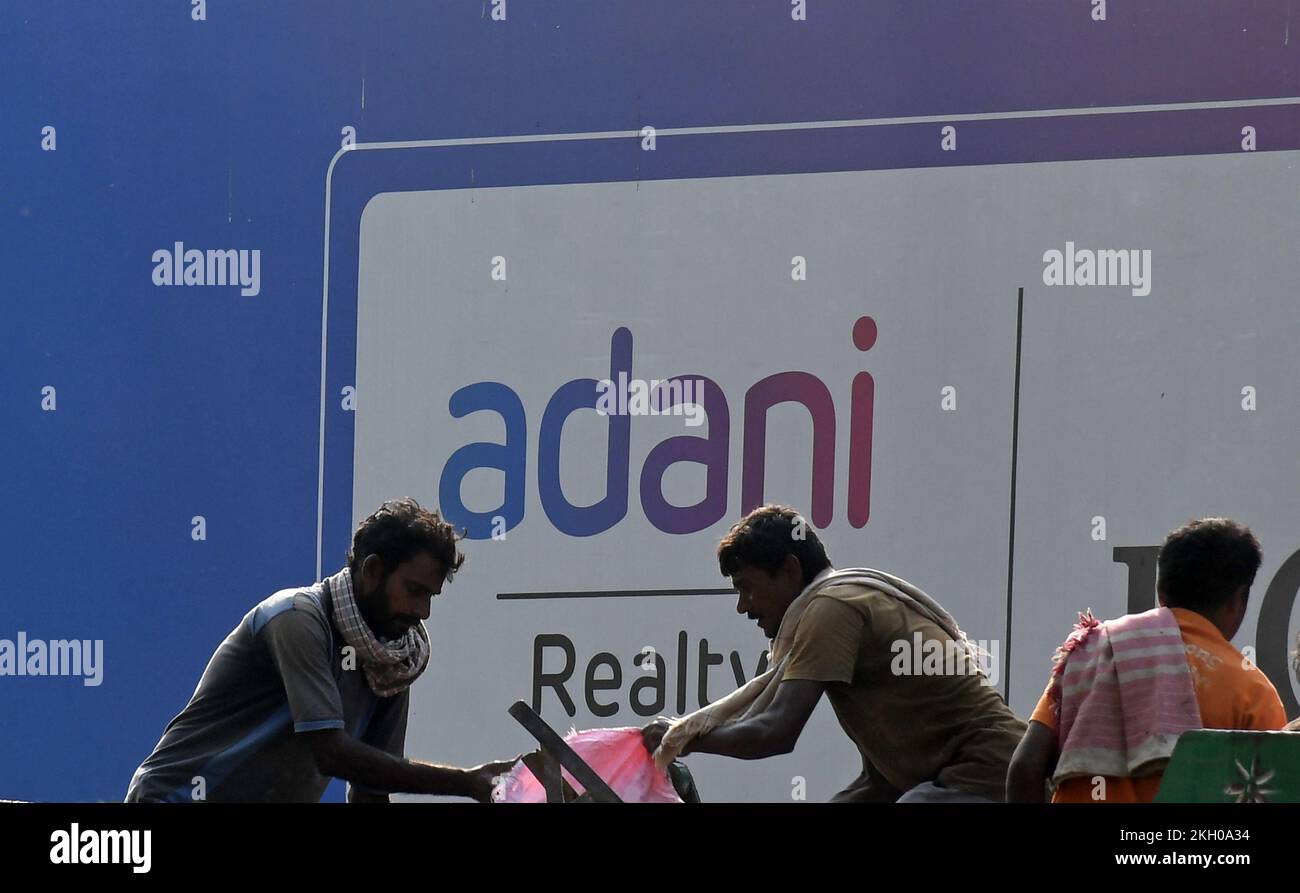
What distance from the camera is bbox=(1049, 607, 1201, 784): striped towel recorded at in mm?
2365

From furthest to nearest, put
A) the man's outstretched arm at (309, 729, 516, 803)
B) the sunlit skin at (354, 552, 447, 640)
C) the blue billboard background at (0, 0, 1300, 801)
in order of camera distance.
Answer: the blue billboard background at (0, 0, 1300, 801)
the sunlit skin at (354, 552, 447, 640)
the man's outstretched arm at (309, 729, 516, 803)

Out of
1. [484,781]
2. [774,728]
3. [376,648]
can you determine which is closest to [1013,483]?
[774,728]

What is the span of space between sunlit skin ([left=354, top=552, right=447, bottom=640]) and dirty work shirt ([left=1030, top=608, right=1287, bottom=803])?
4.29ft

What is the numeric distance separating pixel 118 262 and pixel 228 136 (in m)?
0.41

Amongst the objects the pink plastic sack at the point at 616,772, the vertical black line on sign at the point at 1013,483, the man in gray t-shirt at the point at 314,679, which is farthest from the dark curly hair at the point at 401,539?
the vertical black line on sign at the point at 1013,483

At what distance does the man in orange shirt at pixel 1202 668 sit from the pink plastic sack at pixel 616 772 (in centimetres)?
71

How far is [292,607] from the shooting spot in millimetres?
2951

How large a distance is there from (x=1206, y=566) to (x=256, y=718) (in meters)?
1.84

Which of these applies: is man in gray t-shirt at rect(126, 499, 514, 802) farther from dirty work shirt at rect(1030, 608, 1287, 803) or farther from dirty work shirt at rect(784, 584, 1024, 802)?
dirty work shirt at rect(1030, 608, 1287, 803)

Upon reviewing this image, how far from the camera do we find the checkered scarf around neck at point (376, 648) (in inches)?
117

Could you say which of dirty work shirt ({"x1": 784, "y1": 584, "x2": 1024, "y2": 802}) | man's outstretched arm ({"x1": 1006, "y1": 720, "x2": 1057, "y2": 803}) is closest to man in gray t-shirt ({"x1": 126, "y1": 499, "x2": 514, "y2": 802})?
dirty work shirt ({"x1": 784, "y1": 584, "x2": 1024, "y2": 802})

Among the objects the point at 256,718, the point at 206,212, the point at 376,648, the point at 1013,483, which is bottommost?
the point at 256,718

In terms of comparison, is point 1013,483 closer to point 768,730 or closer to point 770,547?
point 770,547
